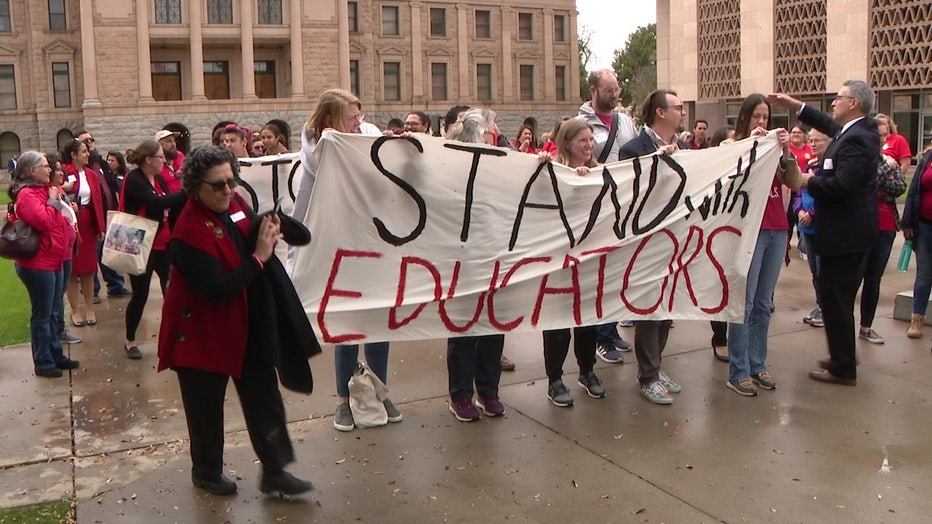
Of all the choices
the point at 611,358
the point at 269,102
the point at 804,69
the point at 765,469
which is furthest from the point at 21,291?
the point at 269,102

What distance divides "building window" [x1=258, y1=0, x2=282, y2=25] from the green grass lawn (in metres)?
41.2

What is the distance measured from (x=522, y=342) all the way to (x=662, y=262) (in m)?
2.14

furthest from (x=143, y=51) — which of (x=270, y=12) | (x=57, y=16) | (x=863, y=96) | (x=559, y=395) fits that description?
(x=863, y=96)

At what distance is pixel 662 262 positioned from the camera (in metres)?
6.62

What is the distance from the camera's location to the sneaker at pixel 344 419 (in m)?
5.93

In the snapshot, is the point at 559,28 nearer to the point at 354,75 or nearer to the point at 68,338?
the point at 354,75

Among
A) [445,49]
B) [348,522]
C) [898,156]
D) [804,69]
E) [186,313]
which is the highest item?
[445,49]

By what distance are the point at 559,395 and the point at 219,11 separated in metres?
51.7

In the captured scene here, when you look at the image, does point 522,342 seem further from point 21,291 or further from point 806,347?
point 21,291

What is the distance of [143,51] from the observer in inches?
2008

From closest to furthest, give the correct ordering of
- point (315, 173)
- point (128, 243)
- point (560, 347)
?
point (315, 173)
point (560, 347)
point (128, 243)

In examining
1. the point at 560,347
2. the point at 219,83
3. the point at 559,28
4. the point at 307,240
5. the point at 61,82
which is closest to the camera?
the point at 307,240

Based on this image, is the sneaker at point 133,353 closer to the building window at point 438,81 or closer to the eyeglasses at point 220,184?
the eyeglasses at point 220,184

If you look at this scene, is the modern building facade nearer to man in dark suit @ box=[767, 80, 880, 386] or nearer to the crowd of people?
the crowd of people
